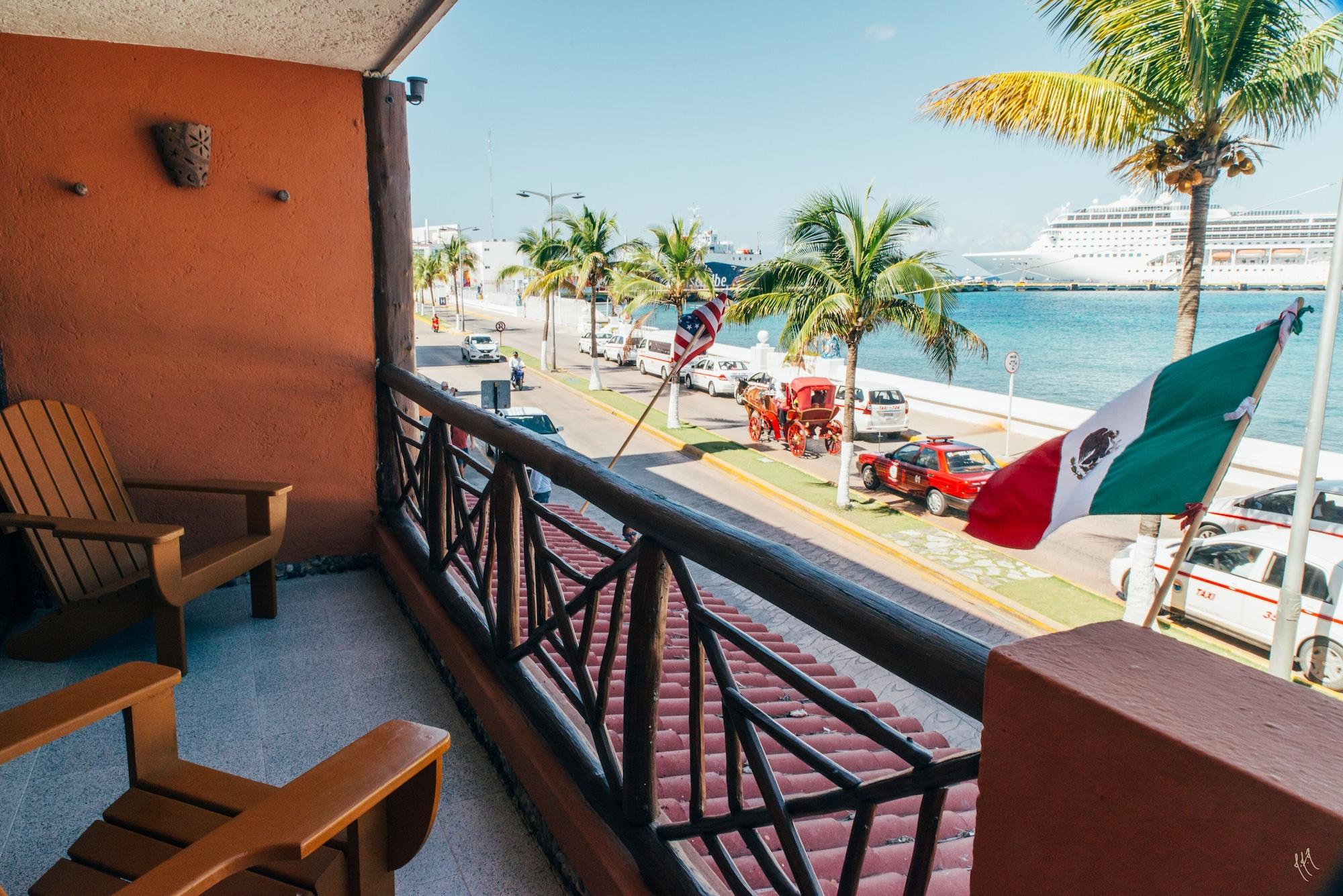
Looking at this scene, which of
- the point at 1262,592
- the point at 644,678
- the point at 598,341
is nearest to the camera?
the point at 644,678

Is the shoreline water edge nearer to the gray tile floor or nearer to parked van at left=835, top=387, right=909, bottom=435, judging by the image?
parked van at left=835, top=387, right=909, bottom=435

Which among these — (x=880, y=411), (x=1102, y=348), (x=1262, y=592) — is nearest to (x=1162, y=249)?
(x=1102, y=348)

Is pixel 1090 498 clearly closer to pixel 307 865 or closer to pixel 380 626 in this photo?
pixel 307 865

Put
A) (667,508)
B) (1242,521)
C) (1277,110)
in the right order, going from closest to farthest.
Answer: (667,508) < (1277,110) < (1242,521)

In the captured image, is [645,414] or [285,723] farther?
[645,414]

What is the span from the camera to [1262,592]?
9812 mm

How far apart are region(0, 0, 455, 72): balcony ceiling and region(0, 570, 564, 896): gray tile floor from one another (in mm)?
2545

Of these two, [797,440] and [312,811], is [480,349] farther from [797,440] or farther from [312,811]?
[312,811]

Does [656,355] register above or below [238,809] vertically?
below

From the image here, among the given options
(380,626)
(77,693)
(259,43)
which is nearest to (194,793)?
(77,693)

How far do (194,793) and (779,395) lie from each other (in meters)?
21.7

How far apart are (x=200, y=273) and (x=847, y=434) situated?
1313cm

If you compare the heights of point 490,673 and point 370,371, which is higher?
point 370,371

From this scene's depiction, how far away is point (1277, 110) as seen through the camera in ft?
35.2
